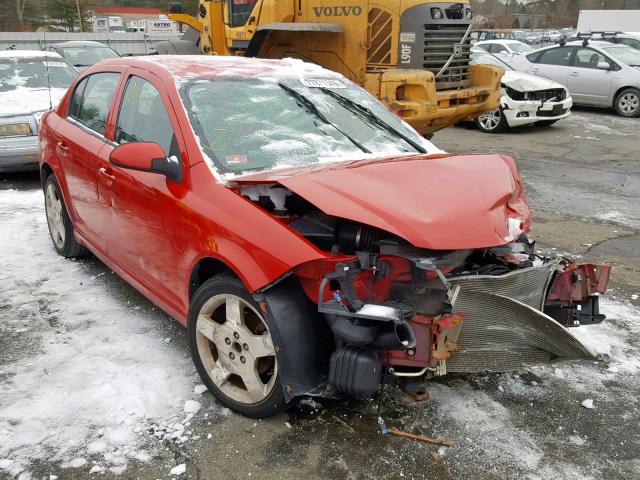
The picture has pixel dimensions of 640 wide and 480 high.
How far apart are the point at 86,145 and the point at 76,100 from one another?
74 centimetres

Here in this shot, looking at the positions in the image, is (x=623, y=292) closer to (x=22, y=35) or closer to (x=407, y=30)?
(x=407, y=30)

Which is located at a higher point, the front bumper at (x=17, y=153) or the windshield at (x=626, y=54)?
the windshield at (x=626, y=54)

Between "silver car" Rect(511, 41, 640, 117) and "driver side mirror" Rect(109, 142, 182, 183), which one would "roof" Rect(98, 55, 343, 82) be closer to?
"driver side mirror" Rect(109, 142, 182, 183)

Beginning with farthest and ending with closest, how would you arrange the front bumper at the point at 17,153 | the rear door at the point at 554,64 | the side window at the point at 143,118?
the rear door at the point at 554,64 < the front bumper at the point at 17,153 < the side window at the point at 143,118

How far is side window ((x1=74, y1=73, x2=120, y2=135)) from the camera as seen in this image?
4.15 metres

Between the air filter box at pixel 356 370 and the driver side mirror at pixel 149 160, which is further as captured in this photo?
the driver side mirror at pixel 149 160

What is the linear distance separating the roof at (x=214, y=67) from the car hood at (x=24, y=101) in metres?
4.14

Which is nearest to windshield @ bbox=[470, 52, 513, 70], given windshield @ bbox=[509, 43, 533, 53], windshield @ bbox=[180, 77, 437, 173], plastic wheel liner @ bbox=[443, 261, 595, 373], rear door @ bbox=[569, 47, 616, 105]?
rear door @ bbox=[569, 47, 616, 105]

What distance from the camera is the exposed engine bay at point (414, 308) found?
8.35 ft

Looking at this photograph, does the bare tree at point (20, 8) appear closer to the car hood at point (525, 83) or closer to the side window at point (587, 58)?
the side window at point (587, 58)

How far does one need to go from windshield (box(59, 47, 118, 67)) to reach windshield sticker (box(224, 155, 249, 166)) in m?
13.4

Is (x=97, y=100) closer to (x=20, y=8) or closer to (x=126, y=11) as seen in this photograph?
(x=20, y=8)

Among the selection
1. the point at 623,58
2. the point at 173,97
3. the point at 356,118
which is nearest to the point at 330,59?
the point at 356,118

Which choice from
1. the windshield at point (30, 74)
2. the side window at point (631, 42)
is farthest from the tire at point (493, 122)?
the side window at point (631, 42)
